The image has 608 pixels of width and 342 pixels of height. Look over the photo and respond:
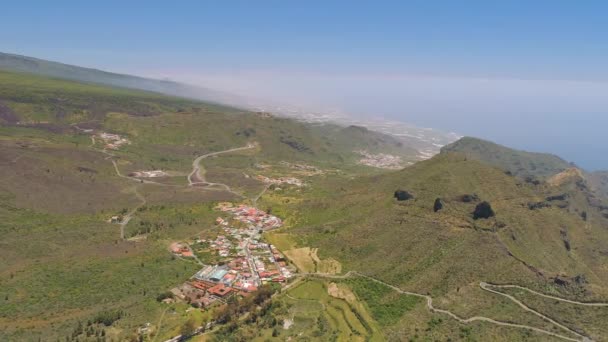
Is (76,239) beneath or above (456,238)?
beneath

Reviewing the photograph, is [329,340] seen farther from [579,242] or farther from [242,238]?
[579,242]

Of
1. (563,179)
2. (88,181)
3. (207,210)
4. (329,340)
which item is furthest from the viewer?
(563,179)

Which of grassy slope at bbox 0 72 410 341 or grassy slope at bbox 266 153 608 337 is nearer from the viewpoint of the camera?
grassy slope at bbox 0 72 410 341

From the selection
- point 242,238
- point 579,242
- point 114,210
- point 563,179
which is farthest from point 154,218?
point 563,179

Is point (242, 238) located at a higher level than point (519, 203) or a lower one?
lower

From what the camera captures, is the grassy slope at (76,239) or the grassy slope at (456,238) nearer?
the grassy slope at (76,239)

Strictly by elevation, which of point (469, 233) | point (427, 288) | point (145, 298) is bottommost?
point (145, 298)

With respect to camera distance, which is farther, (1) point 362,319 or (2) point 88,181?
(2) point 88,181

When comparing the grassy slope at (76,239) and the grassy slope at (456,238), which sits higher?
the grassy slope at (456,238)

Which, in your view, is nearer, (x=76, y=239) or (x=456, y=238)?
(x=456, y=238)

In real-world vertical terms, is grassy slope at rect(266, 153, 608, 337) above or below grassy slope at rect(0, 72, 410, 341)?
above

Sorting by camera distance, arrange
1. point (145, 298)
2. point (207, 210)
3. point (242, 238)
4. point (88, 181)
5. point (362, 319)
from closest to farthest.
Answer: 1. point (362, 319)
2. point (145, 298)
3. point (242, 238)
4. point (207, 210)
5. point (88, 181)
